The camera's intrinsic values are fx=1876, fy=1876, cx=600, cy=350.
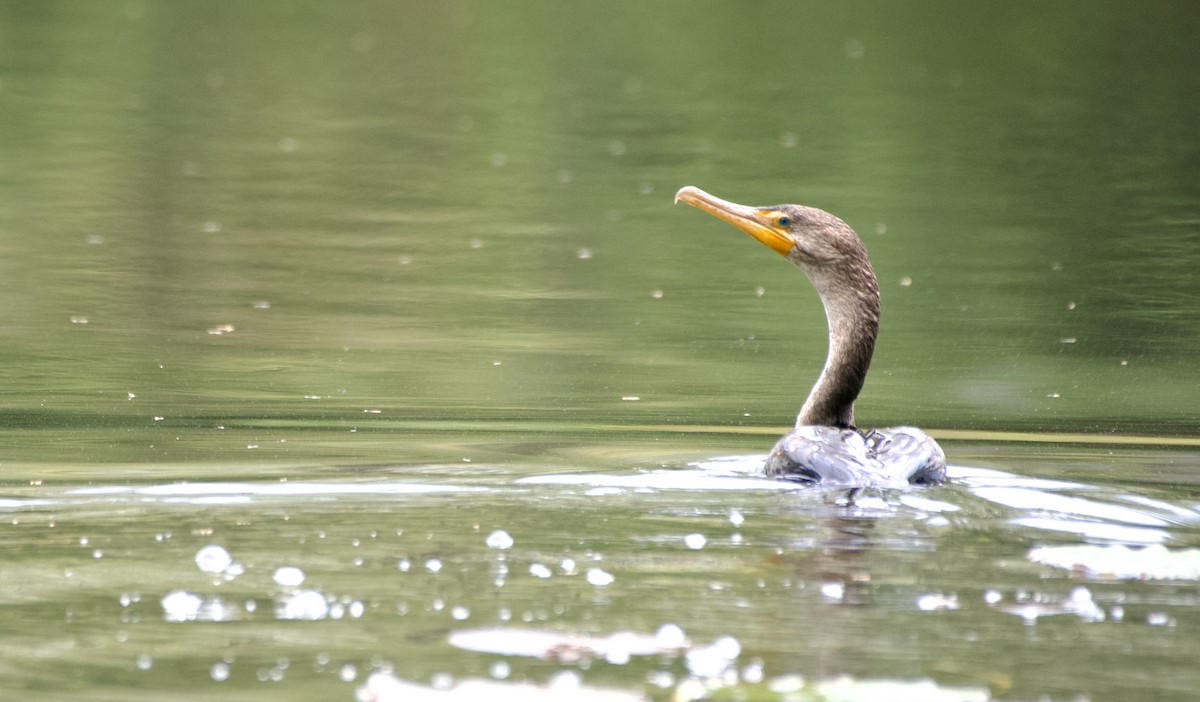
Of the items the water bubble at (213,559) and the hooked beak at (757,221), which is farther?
the hooked beak at (757,221)

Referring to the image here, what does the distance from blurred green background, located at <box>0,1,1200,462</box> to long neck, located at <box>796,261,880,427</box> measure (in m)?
0.78

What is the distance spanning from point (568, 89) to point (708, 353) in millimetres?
14462

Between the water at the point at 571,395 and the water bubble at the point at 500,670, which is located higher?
the water at the point at 571,395

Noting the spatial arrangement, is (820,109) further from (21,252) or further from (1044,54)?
(21,252)

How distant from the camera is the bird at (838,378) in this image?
6238 mm

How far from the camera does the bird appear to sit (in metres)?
6.24

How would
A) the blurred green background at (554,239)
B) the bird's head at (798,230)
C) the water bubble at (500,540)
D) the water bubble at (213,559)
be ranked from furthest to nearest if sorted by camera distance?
1. the blurred green background at (554,239)
2. the bird's head at (798,230)
3. the water bubble at (500,540)
4. the water bubble at (213,559)

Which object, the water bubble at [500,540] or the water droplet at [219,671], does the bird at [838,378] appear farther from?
the water droplet at [219,671]

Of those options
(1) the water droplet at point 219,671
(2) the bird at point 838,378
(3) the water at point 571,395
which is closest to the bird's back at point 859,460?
(2) the bird at point 838,378

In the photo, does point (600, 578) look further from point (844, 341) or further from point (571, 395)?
point (571, 395)

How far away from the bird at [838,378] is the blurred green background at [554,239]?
81cm

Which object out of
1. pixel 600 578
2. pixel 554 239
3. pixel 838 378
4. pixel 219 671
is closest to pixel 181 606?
pixel 219 671

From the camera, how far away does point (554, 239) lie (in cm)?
1318

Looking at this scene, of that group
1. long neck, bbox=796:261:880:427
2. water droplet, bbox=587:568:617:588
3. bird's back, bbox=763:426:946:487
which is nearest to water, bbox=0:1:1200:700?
water droplet, bbox=587:568:617:588
